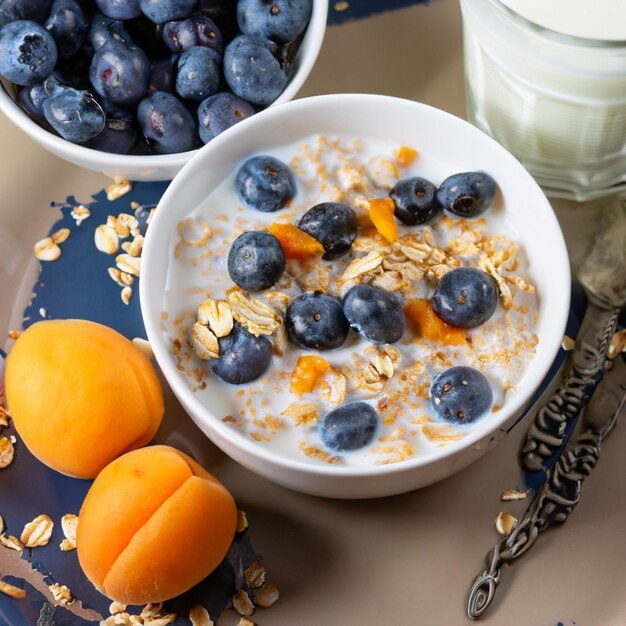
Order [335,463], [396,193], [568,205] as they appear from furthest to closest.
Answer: [568,205]
[396,193]
[335,463]

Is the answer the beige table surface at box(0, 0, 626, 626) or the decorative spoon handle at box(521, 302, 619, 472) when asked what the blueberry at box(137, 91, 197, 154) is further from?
the decorative spoon handle at box(521, 302, 619, 472)

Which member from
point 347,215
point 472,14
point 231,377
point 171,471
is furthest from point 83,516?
point 472,14

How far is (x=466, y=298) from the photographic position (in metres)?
0.93

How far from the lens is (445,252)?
3.34 ft

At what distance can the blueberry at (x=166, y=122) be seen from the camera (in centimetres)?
114

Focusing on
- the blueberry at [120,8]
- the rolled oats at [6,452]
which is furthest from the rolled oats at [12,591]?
the blueberry at [120,8]

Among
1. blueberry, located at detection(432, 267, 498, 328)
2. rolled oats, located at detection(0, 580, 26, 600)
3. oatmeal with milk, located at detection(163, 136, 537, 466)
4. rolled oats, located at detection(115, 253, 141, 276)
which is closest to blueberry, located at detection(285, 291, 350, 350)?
oatmeal with milk, located at detection(163, 136, 537, 466)

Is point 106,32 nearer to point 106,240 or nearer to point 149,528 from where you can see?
point 106,240

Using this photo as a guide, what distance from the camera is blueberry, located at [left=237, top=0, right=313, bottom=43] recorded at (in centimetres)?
117

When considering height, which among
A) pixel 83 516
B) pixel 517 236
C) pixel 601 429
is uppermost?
pixel 517 236

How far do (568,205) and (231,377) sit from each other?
1.93 feet

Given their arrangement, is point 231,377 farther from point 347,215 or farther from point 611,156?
point 611,156

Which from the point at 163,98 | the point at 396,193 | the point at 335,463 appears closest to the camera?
the point at 335,463

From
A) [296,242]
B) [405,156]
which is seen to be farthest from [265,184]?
[405,156]
